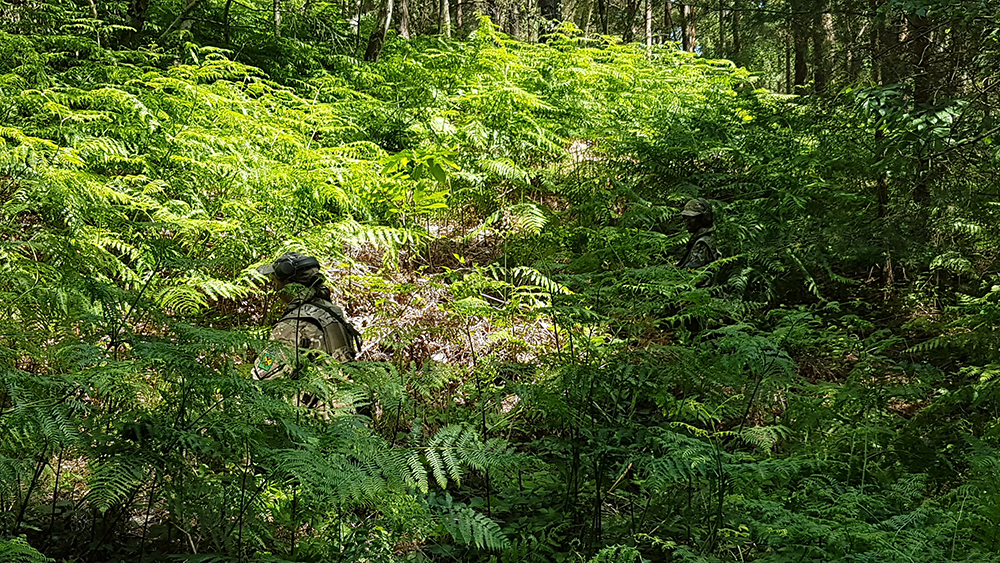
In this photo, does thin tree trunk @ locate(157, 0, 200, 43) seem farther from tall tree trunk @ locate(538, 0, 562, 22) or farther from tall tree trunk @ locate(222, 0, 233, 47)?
tall tree trunk @ locate(538, 0, 562, 22)

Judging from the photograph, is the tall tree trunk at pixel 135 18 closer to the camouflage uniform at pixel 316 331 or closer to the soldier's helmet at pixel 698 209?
the camouflage uniform at pixel 316 331

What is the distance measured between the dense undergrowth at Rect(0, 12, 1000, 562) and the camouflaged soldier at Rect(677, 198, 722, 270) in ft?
1.41

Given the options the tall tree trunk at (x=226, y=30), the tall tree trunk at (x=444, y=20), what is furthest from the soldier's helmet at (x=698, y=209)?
the tall tree trunk at (x=444, y=20)

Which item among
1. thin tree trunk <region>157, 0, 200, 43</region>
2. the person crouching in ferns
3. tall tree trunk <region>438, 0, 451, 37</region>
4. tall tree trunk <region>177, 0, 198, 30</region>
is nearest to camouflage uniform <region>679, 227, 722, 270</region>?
the person crouching in ferns

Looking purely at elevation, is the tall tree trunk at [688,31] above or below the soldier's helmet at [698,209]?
above

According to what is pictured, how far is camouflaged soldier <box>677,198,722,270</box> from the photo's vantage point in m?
6.47

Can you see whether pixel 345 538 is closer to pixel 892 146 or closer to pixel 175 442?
pixel 175 442

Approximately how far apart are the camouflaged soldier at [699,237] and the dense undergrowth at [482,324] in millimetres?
428

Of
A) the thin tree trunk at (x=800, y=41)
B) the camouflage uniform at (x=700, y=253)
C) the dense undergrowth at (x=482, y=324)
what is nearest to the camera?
the dense undergrowth at (x=482, y=324)

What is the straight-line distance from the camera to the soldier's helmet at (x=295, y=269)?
4371mm

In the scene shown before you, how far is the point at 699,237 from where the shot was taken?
662 centimetres

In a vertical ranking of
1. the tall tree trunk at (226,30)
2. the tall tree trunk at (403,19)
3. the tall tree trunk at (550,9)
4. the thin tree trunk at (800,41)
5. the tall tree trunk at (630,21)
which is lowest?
the thin tree trunk at (800,41)

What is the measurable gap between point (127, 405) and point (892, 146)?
17.5 ft

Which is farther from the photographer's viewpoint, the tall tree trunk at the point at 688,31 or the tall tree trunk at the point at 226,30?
the tall tree trunk at the point at 688,31
